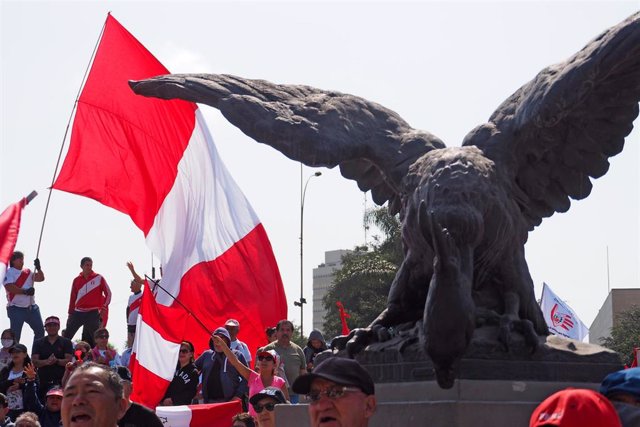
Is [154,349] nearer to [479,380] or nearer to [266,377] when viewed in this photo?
[266,377]

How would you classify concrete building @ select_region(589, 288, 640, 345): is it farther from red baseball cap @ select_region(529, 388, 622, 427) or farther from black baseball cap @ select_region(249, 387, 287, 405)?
red baseball cap @ select_region(529, 388, 622, 427)

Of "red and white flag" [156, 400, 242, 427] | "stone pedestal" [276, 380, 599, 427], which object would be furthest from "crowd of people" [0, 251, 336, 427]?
"stone pedestal" [276, 380, 599, 427]

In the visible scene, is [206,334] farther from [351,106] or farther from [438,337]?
[438,337]

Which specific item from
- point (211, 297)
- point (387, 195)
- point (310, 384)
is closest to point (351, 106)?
point (387, 195)

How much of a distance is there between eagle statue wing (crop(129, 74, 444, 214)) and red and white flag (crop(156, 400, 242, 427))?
293 centimetres

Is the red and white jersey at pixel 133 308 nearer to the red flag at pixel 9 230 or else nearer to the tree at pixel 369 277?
the red flag at pixel 9 230

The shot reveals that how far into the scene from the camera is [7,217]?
10922 millimetres

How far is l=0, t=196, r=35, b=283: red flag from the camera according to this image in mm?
10617

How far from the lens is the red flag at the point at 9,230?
1062 cm

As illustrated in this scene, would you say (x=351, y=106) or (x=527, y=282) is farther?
(x=351, y=106)

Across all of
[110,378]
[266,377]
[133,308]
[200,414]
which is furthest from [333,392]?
[133,308]

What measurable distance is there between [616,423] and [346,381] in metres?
1.59

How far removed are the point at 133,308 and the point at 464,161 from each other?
8375 mm

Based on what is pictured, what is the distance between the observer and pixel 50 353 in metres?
12.9
